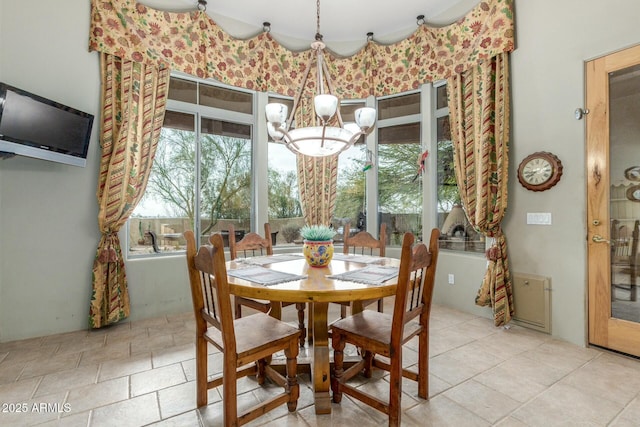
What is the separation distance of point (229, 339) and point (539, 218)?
2.86m

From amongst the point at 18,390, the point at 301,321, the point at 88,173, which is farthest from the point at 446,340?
the point at 88,173

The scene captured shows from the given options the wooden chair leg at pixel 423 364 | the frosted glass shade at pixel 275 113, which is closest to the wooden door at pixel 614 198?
the wooden chair leg at pixel 423 364

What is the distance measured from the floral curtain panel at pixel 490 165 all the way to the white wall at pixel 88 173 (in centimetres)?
13

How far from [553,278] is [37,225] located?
4.58 m

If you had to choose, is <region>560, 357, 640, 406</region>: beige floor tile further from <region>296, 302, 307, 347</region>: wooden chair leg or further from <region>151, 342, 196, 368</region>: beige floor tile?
<region>151, 342, 196, 368</region>: beige floor tile

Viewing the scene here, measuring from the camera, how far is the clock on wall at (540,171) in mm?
2695

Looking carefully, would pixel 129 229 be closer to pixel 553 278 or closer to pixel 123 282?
pixel 123 282

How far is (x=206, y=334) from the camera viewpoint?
171 cm

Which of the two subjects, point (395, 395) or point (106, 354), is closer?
point (395, 395)

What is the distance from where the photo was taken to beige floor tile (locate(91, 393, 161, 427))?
5.43 feet

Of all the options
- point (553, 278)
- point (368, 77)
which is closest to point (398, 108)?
point (368, 77)

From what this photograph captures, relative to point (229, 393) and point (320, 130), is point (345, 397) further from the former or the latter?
point (320, 130)

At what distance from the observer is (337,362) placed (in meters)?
1.80

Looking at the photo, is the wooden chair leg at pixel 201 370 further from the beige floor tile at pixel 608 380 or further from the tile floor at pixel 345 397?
the beige floor tile at pixel 608 380
